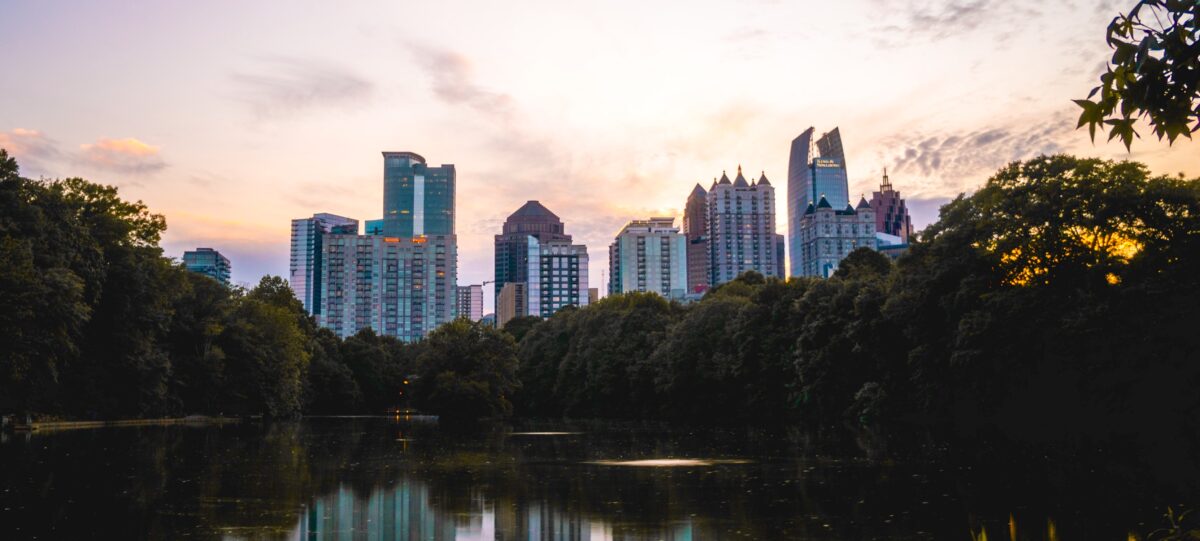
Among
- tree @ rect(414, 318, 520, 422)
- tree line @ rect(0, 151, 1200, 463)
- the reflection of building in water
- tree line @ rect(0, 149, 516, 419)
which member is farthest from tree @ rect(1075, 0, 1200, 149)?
tree @ rect(414, 318, 520, 422)

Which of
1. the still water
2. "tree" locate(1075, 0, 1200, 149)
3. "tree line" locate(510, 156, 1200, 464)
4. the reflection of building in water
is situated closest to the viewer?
"tree" locate(1075, 0, 1200, 149)

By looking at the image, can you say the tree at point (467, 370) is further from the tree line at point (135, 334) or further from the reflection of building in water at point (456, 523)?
the reflection of building in water at point (456, 523)

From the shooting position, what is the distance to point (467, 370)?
322 ft

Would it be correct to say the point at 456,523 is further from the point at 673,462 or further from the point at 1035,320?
the point at 1035,320

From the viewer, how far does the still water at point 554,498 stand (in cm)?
1501

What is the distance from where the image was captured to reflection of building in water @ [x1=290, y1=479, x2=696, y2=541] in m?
14.6

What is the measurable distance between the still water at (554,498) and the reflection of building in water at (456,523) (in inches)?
1.5

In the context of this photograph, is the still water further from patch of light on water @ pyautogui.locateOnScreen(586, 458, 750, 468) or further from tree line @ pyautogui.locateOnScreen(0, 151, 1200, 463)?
tree line @ pyautogui.locateOnScreen(0, 151, 1200, 463)

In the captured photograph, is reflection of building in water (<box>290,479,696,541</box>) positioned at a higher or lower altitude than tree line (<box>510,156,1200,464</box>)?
lower

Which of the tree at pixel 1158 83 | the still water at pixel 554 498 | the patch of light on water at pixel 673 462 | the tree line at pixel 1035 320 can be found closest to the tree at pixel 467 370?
the tree line at pixel 1035 320

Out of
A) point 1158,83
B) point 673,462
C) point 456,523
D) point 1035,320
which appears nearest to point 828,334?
point 1035,320

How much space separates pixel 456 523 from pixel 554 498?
4073 mm

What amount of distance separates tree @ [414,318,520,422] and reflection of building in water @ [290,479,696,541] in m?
75.0

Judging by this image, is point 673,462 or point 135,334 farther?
point 135,334
